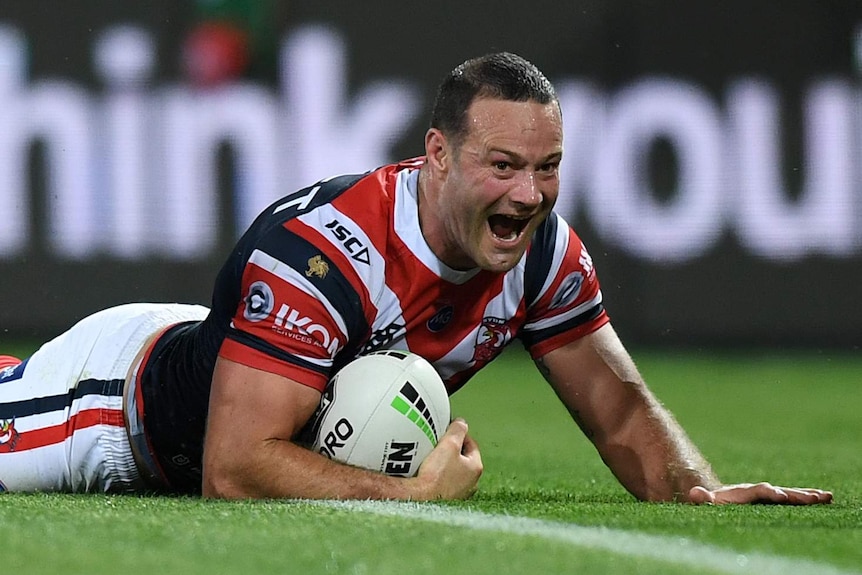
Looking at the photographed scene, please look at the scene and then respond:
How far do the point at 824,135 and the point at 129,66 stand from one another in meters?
4.82

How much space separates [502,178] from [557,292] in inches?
23.0

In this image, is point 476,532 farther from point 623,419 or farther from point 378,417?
point 623,419

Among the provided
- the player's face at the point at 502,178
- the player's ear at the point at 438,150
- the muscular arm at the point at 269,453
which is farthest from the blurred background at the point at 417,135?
the muscular arm at the point at 269,453

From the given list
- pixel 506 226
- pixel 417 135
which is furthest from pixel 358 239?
pixel 417 135

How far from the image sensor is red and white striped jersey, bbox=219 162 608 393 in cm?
421

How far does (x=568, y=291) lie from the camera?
480 cm

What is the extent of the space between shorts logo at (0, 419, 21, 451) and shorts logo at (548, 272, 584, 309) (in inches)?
68.6

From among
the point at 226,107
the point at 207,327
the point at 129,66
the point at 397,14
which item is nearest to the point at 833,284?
the point at 397,14

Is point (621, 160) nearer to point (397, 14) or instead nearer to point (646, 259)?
point (646, 259)

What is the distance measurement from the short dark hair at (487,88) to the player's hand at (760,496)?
4.05 feet

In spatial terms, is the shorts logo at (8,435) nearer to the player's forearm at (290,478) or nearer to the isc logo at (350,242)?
the player's forearm at (290,478)

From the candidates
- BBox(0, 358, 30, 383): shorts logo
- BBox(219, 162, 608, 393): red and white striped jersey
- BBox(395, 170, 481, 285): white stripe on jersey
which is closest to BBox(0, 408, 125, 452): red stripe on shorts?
BBox(0, 358, 30, 383): shorts logo

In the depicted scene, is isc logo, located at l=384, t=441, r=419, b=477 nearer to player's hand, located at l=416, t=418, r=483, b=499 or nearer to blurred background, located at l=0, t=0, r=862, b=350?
player's hand, located at l=416, t=418, r=483, b=499

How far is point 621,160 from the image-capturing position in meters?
10.9
